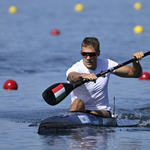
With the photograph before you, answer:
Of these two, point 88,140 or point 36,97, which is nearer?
point 88,140

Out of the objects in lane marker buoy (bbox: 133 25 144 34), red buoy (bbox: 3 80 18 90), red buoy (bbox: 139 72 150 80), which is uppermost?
lane marker buoy (bbox: 133 25 144 34)

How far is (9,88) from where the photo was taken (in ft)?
38.3

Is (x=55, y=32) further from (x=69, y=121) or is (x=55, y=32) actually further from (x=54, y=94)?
(x=69, y=121)

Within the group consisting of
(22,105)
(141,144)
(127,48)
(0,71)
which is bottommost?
(141,144)

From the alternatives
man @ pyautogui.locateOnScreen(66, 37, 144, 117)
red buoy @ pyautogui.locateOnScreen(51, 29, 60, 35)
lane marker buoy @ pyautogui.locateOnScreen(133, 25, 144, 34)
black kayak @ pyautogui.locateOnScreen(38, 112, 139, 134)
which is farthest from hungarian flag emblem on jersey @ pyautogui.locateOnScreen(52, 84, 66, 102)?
lane marker buoy @ pyautogui.locateOnScreen(133, 25, 144, 34)

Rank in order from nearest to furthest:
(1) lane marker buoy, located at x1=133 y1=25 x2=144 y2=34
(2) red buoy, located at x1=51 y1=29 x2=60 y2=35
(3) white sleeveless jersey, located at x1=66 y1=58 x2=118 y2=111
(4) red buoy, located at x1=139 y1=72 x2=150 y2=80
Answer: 1. (3) white sleeveless jersey, located at x1=66 y1=58 x2=118 y2=111
2. (4) red buoy, located at x1=139 y1=72 x2=150 y2=80
3. (2) red buoy, located at x1=51 y1=29 x2=60 y2=35
4. (1) lane marker buoy, located at x1=133 y1=25 x2=144 y2=34

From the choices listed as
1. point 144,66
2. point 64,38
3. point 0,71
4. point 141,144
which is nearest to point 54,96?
point 141,144

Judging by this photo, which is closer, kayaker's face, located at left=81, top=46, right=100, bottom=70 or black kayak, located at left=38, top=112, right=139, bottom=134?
black kayak, located at left=38, top=112, right=139, bottom=134

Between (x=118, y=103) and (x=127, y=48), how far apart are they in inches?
315

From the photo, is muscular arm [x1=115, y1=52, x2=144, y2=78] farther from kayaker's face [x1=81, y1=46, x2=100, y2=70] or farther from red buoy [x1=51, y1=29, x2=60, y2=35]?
red buoy [x1=51, y1=29, x2=60, y2=35]

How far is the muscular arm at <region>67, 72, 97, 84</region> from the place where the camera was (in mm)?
7223

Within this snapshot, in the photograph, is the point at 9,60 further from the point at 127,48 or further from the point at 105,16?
the point at 105,16

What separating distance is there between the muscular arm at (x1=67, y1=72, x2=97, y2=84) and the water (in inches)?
29.4

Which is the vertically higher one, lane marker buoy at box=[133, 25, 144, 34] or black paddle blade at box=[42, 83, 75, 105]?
lane marker buoy at box=[133, 25, 144, 34]
